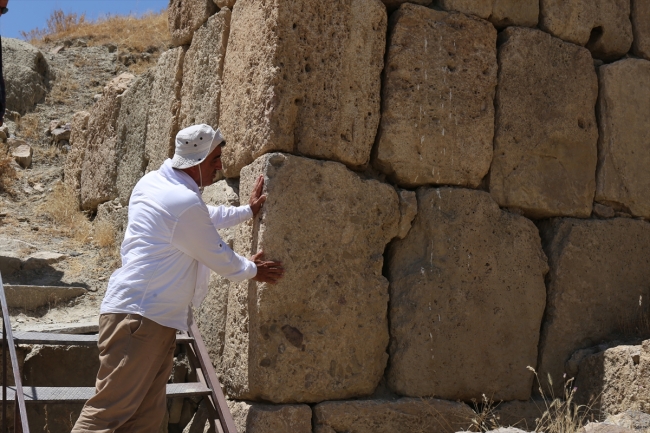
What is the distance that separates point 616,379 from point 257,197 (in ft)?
7.93

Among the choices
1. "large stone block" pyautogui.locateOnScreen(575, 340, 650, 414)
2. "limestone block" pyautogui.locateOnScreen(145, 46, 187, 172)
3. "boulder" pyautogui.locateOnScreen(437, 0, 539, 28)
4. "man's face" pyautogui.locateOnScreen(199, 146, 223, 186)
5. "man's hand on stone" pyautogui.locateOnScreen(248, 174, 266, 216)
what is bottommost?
"large stone block" pyautogui.locateOnScreen(575, 340, 650, 414)

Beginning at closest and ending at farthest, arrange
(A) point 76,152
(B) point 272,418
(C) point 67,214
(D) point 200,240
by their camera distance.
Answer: (D) point 200,240 < (B) point 272,418 < (C) point 67,214 < (A) point 76,152

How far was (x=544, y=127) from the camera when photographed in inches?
196

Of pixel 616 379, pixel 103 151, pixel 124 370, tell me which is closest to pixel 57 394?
pixel 124 370

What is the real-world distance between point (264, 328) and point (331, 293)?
432mm

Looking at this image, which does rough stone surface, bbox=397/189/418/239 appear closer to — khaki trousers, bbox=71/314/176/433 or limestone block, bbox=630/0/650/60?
khaki trousers, bbox=71/314/176/433

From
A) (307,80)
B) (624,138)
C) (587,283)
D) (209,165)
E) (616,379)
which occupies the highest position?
(307,80)

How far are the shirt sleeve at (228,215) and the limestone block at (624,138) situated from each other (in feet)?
8.19

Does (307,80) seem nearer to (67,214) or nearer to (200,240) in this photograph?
(200,240)

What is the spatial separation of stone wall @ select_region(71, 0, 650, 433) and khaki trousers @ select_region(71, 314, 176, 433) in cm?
66

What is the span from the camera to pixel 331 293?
13.8ft

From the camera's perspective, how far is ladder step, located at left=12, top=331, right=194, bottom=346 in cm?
404

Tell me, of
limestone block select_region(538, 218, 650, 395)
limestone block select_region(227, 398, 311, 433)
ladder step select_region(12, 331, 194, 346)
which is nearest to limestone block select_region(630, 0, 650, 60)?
limestone block select_region(538, 218, 650, 395)

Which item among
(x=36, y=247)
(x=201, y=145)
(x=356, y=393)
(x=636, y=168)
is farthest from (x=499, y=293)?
(x=36, y=247)
